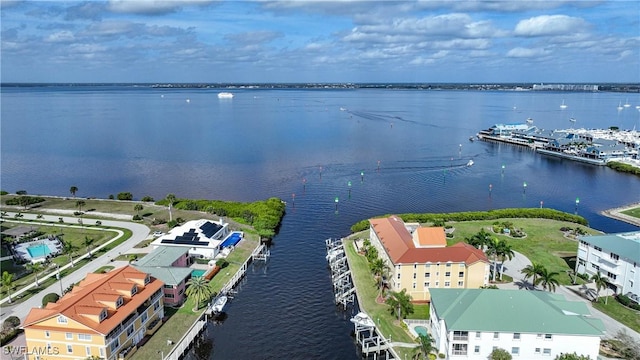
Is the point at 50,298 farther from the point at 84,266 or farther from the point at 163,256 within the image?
the point at 163,256

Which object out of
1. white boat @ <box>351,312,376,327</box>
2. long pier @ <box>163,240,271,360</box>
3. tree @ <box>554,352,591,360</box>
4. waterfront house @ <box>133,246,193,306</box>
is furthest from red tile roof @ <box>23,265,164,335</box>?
tree @ <box>554,352,591,360</box>

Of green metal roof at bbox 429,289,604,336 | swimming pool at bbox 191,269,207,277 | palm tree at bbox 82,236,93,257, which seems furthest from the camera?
palm tree at bbox 82,236,93,257

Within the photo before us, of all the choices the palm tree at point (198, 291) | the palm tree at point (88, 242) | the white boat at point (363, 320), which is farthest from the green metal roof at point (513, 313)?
the palm tree at point (88, 242)

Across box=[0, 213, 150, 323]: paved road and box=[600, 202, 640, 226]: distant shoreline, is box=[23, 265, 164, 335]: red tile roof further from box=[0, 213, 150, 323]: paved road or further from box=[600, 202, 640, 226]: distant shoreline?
box=[600, 202, 640, 226]: distant shoreline

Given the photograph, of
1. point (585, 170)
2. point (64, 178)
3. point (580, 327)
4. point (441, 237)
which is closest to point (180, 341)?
point (441, 237)

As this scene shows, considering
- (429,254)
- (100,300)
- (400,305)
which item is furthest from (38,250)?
(429,254)
